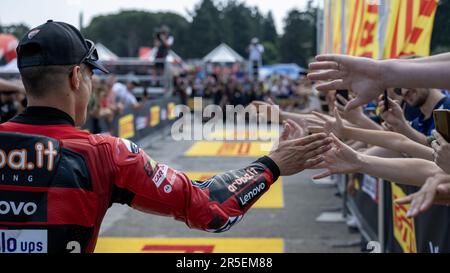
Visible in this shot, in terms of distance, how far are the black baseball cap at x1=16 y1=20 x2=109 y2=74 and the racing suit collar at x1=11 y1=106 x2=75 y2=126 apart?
0.58ft

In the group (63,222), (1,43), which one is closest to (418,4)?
(63,222)

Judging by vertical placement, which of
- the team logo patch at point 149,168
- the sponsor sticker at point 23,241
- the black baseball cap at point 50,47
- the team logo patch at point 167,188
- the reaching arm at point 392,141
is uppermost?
the black baseball cap at point 50,47

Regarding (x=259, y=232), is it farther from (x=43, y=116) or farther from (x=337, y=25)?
(x=43, y=116)

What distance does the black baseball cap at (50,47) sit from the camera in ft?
7.55

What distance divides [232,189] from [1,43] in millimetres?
25474

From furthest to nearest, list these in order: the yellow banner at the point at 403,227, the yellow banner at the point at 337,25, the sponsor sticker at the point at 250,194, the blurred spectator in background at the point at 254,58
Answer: the blurred spectator in background at the point at 254,58
the yellow banner at the point at 337,25
the yellow banner at the point at 403,227
the sponsor sticker at the point at 250,194

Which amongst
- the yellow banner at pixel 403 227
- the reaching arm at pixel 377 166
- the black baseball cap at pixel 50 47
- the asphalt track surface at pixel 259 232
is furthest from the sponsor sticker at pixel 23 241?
the asphalt track surface at pixel 259 232

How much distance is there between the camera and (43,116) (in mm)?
2330

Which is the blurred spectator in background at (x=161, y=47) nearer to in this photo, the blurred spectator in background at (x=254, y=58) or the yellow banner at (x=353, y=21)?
the blurred spectator in background at (x=254, y=58)

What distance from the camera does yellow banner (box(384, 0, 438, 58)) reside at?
4.94m

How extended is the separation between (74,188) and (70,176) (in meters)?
0.05

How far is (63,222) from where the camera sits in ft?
7.26

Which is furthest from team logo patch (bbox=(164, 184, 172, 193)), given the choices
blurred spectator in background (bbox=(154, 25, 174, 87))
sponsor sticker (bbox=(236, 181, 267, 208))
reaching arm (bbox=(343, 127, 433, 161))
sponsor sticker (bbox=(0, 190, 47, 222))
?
blurred spectator in background (bbox=(154, 25, 174, 87))

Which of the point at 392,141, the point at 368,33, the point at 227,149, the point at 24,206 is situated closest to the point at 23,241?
the point at 24,206
